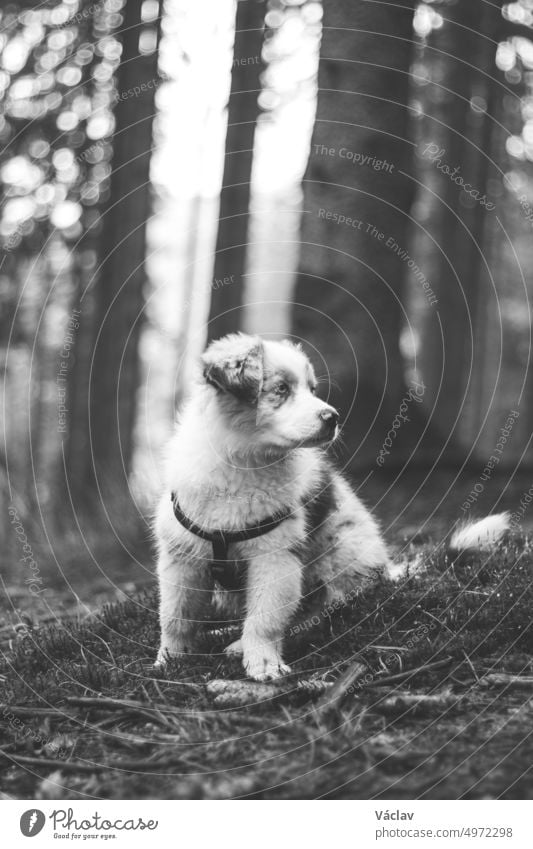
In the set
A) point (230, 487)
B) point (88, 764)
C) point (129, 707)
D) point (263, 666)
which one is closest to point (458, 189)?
point (230, 487)

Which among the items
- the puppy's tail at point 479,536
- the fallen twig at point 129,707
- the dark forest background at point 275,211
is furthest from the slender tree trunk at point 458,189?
the fallen twig at point 129,707

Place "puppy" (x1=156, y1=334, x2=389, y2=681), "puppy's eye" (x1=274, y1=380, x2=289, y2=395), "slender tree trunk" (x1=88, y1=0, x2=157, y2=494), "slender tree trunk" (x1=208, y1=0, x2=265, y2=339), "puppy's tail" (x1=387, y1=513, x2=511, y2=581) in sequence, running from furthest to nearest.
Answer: "slender tree trunk" (x1=88, y1=0, x2=157, y2=494) < "slender tree trunk" (x1=208, y1=0, x2=265, y2=339) < "puppy's tail" (x1=387, y1=513, x2=511, y2=581) < "puppy's eye" (x1=274, y1=380, x2=289, y2=395) < "puppy" (x1=156, y1=334, x2=389, y2=681)

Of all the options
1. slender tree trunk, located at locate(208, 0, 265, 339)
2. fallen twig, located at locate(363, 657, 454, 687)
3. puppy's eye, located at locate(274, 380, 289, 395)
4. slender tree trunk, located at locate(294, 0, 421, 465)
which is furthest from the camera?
slender tree trunk, located at locate(208, 0, 265, 339)

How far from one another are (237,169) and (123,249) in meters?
3.18

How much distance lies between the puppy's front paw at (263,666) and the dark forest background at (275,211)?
8.05 ft

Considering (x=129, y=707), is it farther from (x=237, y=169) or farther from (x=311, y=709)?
(x=237, y=169)

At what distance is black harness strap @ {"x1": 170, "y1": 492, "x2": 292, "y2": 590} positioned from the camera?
4.93 m

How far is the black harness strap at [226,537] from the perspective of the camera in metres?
4.93

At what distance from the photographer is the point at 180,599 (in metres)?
5.14

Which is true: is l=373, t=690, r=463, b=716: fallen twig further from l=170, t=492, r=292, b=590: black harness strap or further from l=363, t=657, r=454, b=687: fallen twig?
l=170, t=492, r=292, b=590: black harness strap

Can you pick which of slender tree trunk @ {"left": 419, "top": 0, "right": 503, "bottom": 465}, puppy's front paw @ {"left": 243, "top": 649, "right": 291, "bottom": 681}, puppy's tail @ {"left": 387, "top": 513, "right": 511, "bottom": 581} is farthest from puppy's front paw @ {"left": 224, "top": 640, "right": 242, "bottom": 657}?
slender tree trunk @ {"left": 419, "top": 0, "right": 503, "bottom": 465}

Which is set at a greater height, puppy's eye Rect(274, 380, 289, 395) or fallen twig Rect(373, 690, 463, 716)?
puppy's eye Rect(274, 380, 289, 395)
